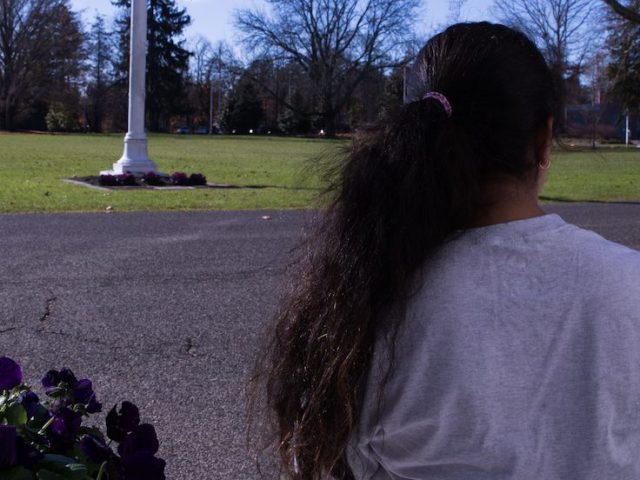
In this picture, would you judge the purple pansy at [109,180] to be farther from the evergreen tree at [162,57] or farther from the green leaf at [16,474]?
the evergreen tree at [162,57]

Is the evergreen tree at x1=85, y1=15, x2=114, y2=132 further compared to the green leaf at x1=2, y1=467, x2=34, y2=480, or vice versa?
the evergreen tree at x1=85, y1=15, x2=114, y2=132

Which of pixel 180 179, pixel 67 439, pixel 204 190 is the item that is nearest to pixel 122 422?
pixel 67 439

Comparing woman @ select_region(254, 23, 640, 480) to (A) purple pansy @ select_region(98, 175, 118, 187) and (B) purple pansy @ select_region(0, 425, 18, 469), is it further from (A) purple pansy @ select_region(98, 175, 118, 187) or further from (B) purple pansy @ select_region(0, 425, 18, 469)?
(A) purple pansy @ select_region(98, 175, 118, 187)

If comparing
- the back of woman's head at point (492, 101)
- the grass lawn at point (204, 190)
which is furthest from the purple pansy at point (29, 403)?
the grass lawn at point (204, 190)

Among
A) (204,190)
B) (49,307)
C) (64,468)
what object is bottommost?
(49,307)

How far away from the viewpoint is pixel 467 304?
52.0 inches

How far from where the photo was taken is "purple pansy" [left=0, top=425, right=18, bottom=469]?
1680 millimetres

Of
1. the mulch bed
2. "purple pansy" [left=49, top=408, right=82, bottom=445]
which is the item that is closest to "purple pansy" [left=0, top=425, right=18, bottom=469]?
"purple pansy" [left=49, top=408, right=82, bottom=445]

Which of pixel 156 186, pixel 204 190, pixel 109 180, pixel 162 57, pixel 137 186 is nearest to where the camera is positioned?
pixel 204 190

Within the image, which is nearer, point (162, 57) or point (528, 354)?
point (528, 354)

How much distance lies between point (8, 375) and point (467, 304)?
3.81 feet

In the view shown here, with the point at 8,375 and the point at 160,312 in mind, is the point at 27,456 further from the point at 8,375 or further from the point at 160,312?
the point at 160,312

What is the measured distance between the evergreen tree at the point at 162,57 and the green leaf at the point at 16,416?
8568cm

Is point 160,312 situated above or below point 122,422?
below
